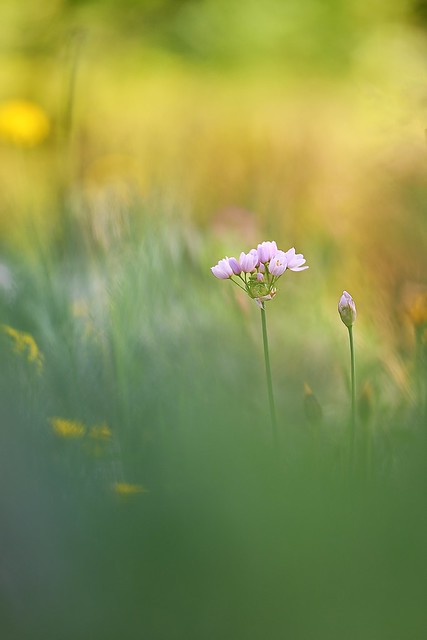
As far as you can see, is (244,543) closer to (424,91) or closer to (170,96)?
(424,91)

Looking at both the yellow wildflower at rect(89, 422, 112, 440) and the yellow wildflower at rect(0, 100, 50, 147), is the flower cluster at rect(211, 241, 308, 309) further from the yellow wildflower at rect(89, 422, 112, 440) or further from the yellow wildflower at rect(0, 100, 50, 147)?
the yellow wildflower at rect(0, 100, 50, 147)

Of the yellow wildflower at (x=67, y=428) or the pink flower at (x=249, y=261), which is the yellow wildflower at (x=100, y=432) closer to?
the yellow wildflower at (x=67, y=428)

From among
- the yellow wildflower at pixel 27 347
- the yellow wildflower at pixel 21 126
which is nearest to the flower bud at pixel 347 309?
the yellow wildflower at pixel 27 347

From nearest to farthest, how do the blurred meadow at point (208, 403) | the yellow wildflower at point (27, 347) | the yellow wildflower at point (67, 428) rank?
the blurred meadow at point (208, 403), the yellow wildflower at point (67, 428), the yellow wildflower at point (27, 347)

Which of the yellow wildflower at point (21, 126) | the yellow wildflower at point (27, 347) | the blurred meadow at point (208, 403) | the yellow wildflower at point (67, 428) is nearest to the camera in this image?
the blurred meadow at point (208, 403)

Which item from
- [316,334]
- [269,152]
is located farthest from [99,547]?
[269,152]

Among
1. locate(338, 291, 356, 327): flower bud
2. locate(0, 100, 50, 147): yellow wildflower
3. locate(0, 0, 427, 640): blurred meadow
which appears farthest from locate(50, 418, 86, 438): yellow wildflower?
locate(0, 100, 50, 147): yellow wildflower

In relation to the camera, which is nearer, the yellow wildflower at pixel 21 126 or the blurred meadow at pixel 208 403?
the blurred meadow at pixel 208 403
